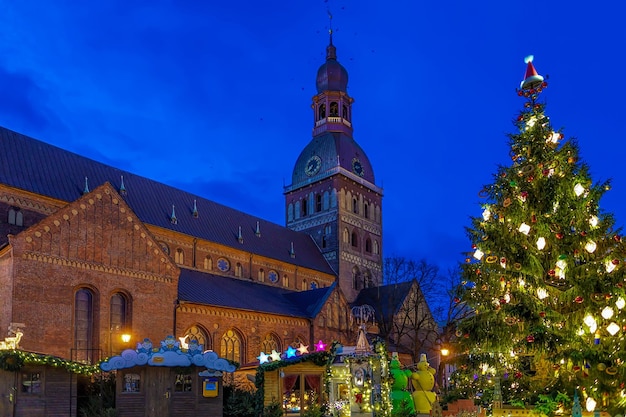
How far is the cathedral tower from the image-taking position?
58.9 metres

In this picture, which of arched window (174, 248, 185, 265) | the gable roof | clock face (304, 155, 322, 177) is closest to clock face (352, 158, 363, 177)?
clock face (304, 155, 322, 177)

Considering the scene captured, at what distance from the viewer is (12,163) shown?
106ft

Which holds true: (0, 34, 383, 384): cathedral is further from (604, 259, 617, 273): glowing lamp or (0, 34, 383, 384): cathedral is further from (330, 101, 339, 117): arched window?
(604, 259, 617, 273): glowing lamp

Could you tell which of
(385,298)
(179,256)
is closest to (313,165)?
(385,298)

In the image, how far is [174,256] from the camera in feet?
135

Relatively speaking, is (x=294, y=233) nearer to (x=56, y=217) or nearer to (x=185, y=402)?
(x=56, y=217)

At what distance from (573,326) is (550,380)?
1.78 metres

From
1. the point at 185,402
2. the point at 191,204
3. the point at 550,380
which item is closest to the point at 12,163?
the point at 191,204

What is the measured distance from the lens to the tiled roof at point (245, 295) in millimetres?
36500

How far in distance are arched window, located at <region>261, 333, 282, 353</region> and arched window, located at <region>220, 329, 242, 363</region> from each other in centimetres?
197

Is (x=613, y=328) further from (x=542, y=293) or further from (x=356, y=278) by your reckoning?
(x=356, y=278)

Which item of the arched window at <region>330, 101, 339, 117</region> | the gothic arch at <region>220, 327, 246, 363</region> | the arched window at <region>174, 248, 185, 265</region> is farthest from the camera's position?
the arched window at <region>330, 101, 339, 117</region>

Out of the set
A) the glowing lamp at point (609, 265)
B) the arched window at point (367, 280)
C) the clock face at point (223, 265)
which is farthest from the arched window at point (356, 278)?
the glowing lamp at point (609, 265)

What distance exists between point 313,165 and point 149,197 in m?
23.1
